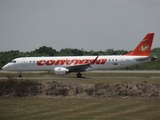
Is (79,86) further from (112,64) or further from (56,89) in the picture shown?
(112,64)

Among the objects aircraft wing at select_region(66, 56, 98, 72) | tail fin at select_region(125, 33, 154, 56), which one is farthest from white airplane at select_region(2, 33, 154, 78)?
aircraft wing at select_region(66, 56, 98, 72)

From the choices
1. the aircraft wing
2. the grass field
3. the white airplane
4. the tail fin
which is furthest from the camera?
the tail fin

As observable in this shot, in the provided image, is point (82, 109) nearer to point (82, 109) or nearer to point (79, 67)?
point (82, 109)

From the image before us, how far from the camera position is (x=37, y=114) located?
2258 centimetres

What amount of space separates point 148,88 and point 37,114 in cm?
1333

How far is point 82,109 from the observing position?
24.2 meters

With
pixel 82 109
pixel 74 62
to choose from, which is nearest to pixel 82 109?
pixel 82 109

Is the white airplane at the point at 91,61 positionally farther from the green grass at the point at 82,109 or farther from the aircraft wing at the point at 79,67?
the green grass at the point at 82,109

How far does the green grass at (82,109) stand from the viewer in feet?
71.2

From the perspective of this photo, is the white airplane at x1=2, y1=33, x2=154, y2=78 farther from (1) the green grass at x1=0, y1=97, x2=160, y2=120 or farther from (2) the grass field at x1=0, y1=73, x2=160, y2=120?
(1) the green grass at x1=0, y1=97, x2=160, y2=120

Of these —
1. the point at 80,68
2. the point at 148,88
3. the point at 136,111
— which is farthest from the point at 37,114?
the point at 80,68

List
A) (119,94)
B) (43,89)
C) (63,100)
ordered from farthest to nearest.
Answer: (43,89) < (119,94) < (63,100)

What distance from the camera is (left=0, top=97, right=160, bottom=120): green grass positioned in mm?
21688

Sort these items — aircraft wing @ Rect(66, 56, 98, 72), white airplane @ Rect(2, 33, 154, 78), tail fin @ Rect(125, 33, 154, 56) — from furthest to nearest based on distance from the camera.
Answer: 1. tail fin @ Rect(125, 33, 154, 56)
2. white airplane @ Rect(2, 33, 154, 78)
3. aircraft wing @ Rect(66, 56, 98, 72)
